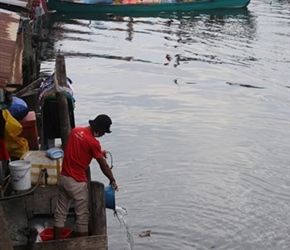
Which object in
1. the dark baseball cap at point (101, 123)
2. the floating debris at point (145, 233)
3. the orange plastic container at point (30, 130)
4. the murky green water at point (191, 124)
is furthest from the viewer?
the murky green water at point (191, 124)

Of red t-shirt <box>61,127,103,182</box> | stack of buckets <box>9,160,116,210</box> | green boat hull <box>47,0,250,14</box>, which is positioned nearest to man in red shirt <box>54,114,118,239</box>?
red t-shirt <box>61,127,103,182</box>

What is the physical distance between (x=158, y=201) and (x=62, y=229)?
17.9 ft

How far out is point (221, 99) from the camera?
21219mm

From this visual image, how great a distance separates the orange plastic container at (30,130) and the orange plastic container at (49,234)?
229 centimetres

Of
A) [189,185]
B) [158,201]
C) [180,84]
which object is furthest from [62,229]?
[180,84]

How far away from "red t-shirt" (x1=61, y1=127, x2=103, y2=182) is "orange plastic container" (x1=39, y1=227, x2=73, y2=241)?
0.76m

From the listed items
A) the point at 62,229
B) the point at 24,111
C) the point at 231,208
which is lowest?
the point at 231,208

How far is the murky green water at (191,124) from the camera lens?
12.1 m

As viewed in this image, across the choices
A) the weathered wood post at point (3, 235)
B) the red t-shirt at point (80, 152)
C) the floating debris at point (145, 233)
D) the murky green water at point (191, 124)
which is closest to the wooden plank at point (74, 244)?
the red t-shirt at point (80, 152)

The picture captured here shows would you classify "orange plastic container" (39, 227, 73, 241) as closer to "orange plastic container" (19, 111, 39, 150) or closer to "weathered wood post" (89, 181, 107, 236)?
"weathered wood post" (89, 181, 107, 236)

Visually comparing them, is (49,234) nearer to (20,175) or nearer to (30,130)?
(20,175)

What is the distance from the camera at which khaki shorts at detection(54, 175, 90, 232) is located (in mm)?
7617

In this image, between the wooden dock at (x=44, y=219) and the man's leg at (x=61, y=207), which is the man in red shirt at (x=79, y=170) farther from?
the wooden dock at (x=44, y=219)

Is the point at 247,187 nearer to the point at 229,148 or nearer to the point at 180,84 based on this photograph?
the point at 229,148
